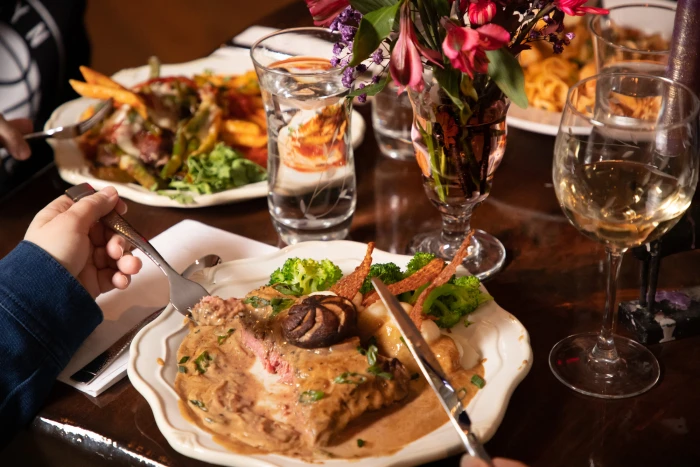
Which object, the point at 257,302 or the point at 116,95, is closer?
the point at 257,302

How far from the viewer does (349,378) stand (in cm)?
121

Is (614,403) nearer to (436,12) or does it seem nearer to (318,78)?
(436,12)

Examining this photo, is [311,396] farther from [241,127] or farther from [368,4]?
[241,127]

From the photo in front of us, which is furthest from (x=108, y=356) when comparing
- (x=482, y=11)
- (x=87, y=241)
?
(x=482, y=11)

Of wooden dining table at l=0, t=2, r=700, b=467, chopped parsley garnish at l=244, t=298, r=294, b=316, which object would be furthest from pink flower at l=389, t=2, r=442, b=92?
wooden dining table at l=0, t=2, r=700, b=467

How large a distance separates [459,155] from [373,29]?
41 centimetres

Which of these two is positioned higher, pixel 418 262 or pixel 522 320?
pixel 418 262

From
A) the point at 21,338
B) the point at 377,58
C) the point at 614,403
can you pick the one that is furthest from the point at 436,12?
the point at 21,338

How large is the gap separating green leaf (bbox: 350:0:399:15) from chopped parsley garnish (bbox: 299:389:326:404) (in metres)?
0.65

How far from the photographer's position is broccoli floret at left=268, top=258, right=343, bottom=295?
4.86 ft

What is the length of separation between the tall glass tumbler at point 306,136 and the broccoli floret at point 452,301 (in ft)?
1.42

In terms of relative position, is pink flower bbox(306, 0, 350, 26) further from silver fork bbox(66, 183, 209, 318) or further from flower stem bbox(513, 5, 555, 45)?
silver fork bbox(66, 183, 209, 318)

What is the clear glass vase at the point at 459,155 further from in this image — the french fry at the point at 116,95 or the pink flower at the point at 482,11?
the french fry at the point at 116,95

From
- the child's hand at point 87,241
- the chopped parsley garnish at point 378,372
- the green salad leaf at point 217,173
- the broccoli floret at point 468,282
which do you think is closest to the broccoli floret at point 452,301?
the broccoli floret at point 468,282
